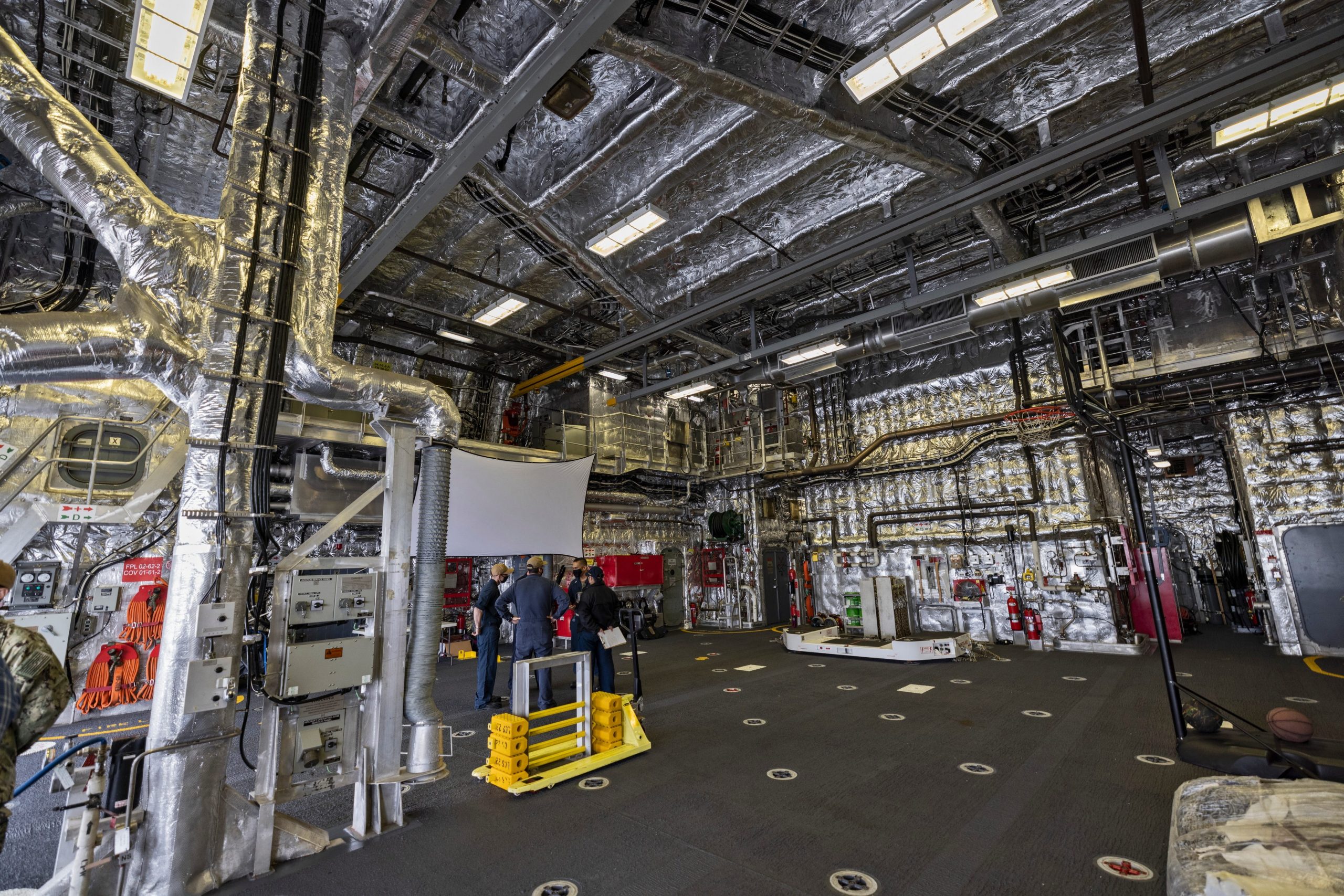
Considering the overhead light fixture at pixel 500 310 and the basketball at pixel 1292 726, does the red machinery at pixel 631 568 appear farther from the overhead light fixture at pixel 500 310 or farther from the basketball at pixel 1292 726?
the basketball at pixel 1292 726

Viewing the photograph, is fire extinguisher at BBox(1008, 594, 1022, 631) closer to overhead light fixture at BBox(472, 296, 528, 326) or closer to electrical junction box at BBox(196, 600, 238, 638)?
overhead light fixture at BBox(472, 296, 528, 326)

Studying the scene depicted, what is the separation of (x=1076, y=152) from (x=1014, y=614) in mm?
8479

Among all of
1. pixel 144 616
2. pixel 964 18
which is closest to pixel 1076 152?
pixel 964 18

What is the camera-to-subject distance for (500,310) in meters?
8.44

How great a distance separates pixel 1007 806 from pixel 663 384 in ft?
26.3

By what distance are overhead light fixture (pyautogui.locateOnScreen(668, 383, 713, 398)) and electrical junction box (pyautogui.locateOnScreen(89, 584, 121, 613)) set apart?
9106 mm

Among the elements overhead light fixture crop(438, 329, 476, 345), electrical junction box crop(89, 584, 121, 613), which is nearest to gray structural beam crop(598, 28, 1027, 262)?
overhead light fixture crop(438, 329, 476, 345)

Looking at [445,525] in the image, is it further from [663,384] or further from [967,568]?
[967,568]

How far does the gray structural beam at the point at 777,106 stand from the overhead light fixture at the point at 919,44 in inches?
19.9

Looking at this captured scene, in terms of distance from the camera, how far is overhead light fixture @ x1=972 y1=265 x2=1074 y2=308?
650 centimetres

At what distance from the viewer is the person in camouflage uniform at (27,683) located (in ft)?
7.20

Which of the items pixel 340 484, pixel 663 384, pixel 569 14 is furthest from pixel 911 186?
pixel 340 484

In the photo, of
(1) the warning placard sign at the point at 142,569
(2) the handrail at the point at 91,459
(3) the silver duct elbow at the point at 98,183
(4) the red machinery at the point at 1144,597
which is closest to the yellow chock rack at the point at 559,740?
(3) the silver duct elbow at the point at 98,183

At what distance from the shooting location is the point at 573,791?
165 inches
